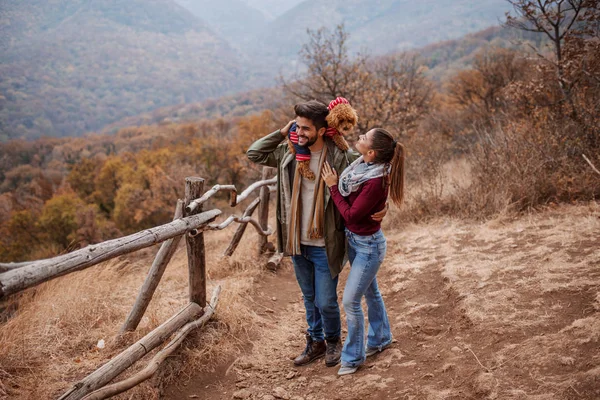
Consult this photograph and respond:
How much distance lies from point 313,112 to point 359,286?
119cm

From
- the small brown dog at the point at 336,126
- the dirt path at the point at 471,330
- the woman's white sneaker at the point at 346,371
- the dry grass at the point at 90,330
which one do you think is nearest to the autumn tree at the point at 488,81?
the dirt path at the point at 471,330

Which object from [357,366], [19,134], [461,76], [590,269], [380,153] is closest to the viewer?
[380,153]

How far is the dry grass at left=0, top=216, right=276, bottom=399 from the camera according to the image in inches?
120

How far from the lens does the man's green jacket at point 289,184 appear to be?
2.75 m

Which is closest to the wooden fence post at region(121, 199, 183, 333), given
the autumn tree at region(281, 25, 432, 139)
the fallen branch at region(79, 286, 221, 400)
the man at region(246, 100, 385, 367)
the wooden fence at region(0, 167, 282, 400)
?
the wooden fence at region(0, 167, 282, 400)

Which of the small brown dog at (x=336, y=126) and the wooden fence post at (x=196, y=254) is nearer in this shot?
the small brown dog at (x=336, y=126)

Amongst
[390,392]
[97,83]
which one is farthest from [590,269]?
[97,83]

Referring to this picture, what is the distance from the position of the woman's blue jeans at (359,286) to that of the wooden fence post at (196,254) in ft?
4.34

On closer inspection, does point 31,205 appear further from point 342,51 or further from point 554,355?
point 554,355

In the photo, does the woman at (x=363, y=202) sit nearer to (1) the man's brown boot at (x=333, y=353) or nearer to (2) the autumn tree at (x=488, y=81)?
(1) the man's brown boot at (x=333, y=353)

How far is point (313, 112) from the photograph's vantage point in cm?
262

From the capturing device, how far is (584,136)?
253 inches

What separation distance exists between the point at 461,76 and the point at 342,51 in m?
6.41

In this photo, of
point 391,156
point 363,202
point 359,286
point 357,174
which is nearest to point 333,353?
point 359,286
